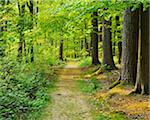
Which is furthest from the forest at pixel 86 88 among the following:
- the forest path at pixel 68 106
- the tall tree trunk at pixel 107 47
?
the tall tree trunk at pixel 107 47

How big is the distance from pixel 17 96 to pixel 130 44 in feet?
18.8

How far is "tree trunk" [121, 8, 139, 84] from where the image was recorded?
13469 mm

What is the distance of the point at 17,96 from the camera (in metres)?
10.3

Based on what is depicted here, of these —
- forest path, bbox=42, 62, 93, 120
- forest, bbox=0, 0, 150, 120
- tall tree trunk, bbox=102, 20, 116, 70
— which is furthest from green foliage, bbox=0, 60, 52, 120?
tall tree trunk, bbox=102, 20, 116, 70

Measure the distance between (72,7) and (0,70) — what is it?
417 centimetres

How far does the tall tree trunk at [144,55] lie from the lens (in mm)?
12328

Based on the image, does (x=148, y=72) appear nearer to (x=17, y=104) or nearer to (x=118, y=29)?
(x=17, y=104)

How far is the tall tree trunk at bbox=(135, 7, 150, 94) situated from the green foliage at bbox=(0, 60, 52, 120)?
3.85 m

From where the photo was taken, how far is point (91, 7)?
9.12 meters

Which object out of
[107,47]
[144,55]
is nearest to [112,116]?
[144,55]

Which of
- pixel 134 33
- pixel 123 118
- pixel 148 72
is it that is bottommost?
pixel 123 118

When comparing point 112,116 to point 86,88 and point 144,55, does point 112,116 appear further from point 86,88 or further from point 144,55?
point 86,88

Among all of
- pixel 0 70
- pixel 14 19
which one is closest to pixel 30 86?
pixel 0 70

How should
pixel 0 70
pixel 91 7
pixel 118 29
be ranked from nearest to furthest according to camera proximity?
pixel 91 7 < pixel 0 70 < pixel 118 29
